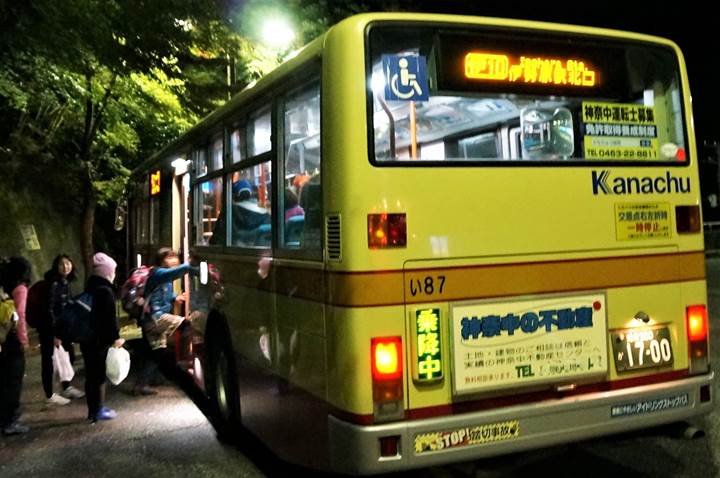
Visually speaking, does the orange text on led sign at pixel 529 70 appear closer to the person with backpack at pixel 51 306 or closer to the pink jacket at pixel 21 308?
the pink jacket at pixel 21 308

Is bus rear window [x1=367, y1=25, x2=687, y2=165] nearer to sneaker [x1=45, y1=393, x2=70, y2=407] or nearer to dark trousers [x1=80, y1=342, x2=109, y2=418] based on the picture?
dark trousers [x1=80, y1=342, x2=109, y2=418]

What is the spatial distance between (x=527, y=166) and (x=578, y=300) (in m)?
0.86

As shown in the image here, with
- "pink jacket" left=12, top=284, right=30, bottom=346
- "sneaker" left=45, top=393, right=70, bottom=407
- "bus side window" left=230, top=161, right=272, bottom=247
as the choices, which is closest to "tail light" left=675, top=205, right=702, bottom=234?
→ "bus side window" left=230, top=161, right=272, bottom=247

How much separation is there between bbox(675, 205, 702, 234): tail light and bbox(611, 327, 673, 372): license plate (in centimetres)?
68

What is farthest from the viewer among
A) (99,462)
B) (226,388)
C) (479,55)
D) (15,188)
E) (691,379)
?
(15,188)

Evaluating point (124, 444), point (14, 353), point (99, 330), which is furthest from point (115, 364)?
point (124, 444)

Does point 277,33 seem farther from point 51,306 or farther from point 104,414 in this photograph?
point 104,414

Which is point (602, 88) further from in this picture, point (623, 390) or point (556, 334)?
point (623, 390)

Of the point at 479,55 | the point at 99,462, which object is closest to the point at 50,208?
the point at 99,462

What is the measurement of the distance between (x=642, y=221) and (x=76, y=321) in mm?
5290

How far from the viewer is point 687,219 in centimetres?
453

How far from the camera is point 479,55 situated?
4.04 m

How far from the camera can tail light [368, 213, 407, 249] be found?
363cm

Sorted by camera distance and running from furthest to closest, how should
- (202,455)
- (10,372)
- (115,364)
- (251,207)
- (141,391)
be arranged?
(141,391) < (115,364) < (10,372) < (202,455) < (251,207)
